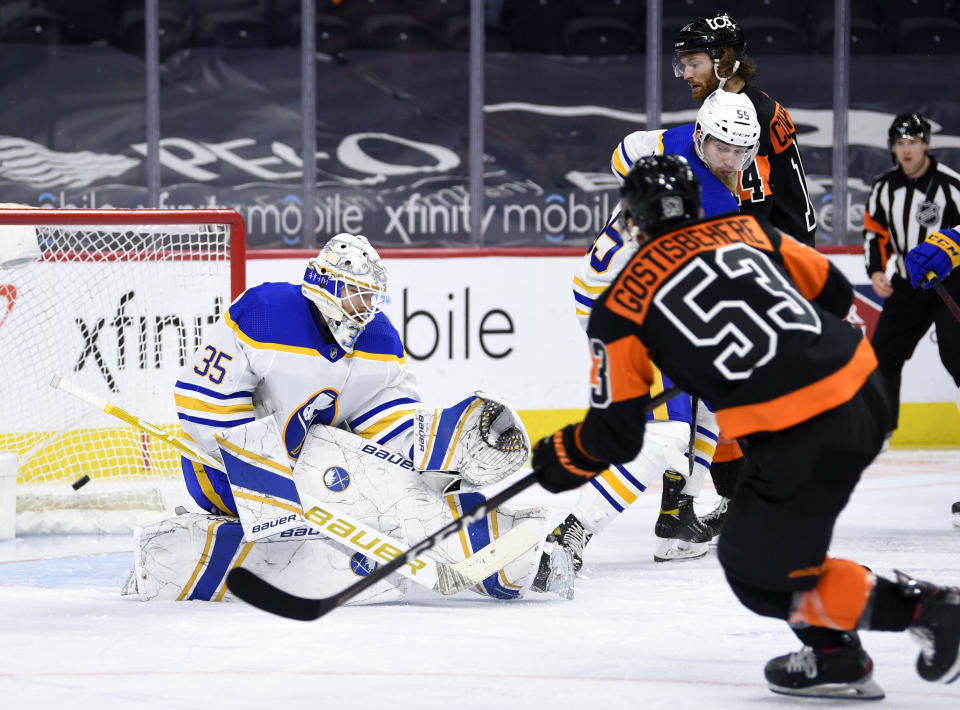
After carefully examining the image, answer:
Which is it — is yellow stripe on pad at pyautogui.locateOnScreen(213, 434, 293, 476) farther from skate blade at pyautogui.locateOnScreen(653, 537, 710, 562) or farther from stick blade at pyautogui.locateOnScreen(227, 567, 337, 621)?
skate blade at pyautogui.locateOnScreen(653, 537, 710, 562)

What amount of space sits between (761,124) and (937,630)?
5.23ft

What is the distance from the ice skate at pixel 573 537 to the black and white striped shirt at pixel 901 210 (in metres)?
1.87

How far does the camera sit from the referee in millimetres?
4445

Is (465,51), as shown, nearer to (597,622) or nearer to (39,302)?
(39,302)

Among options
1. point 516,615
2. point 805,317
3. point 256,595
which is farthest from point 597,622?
point 805,317

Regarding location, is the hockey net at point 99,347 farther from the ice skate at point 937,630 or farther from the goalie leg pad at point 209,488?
the ice skate at point 937,630

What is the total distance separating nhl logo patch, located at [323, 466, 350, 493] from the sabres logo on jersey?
0.08 meters

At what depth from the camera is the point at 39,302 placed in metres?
4.01

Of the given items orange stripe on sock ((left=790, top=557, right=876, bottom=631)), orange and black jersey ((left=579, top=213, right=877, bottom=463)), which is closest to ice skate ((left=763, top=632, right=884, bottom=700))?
orange stripe on sock ((left=790, top=557, right=876, bottom=631))

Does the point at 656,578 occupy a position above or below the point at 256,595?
below

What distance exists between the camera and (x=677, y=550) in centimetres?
356

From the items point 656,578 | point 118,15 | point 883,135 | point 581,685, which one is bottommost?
point 656,578

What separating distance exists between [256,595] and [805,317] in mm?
995

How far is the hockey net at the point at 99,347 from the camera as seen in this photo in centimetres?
397
